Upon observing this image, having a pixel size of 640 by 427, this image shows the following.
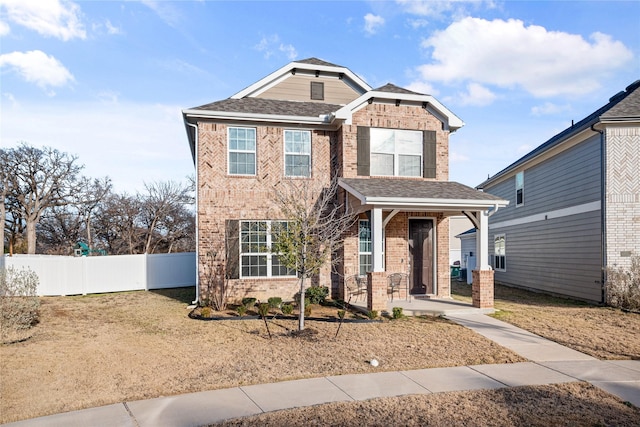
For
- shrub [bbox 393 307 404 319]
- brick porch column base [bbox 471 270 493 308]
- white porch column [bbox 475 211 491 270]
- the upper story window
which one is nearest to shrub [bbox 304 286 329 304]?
shrub [bbox 393 307 404 319]

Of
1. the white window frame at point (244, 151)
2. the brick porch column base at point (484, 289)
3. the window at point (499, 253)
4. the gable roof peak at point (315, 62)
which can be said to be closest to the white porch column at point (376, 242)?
the brick porch column base at point (484, 289)

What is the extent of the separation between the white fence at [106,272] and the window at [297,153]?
28.2 ft

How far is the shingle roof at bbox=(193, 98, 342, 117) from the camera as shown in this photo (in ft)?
42.9

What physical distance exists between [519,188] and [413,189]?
9.54 metres

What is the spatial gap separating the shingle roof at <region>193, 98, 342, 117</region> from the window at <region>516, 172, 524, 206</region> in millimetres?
9504

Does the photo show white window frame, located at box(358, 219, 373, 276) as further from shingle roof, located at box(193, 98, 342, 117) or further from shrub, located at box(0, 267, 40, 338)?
shrub, located at box(0, 267, 40, 338)

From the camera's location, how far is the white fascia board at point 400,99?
12750 millimetres

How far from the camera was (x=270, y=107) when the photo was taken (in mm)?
13883

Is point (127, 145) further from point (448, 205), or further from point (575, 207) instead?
point (575, 207)

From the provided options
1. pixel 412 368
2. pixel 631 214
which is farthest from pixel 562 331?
pixel 631 214

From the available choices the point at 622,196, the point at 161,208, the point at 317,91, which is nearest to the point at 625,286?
the point at 622,196

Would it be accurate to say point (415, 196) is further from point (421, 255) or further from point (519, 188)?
point (519, 188)

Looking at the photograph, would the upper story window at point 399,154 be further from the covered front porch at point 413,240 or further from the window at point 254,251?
the window at point 254,251

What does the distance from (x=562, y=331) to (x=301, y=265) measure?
241 inches
